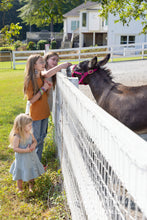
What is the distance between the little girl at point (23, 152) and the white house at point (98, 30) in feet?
110

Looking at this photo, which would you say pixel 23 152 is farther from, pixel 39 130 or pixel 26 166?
pixel 39 130

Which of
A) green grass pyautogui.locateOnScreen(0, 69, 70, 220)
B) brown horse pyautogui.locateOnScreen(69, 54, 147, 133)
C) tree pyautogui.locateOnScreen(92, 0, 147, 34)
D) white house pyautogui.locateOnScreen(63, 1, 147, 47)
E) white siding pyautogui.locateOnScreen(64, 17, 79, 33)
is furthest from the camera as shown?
white siding pyautogui.locateOnScreen(64, 17, 79, 33)

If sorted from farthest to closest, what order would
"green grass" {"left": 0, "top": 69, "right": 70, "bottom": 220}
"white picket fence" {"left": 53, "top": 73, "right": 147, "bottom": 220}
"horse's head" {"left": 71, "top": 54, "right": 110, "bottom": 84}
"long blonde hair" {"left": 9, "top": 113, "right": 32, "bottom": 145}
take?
"horse's head" {"left": 71, "top": 54, "right": 110, "bottom": 84} < "long blonde hair" {"left": 9, "top": 113, "right": 32, "bottom": 145} < "green grass" {"left": 0, "top": 69, "right": 70, "bottom": 220} < "white picket fence" {"left": 53, "top": 73, "right": 147, "bottom": 220}

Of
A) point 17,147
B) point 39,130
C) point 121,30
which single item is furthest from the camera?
point 121,30

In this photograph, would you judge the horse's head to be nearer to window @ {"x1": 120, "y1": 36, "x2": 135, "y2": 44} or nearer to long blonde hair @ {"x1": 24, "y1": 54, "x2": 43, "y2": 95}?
long blonde hair @ {"x1": 24, "y1": 54, "x2": 43, "y2": 95}

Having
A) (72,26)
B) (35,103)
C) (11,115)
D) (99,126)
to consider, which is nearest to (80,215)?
(99,126)

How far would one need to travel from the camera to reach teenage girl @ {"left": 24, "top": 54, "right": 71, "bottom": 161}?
4.12m

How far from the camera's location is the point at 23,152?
150 inches

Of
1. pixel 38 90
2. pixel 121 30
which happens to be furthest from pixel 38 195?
pixel 121 30

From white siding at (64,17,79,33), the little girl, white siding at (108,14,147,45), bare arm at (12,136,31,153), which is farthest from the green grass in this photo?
white siding at (64,17,79,33)

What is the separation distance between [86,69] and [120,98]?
4.49ft

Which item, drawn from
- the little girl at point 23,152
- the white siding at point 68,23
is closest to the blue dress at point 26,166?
the little girl at point 23,152

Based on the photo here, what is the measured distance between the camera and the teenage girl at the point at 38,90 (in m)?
4.12

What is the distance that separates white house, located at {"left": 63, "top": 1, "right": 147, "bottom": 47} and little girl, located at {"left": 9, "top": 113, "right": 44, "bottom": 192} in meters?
33.5
